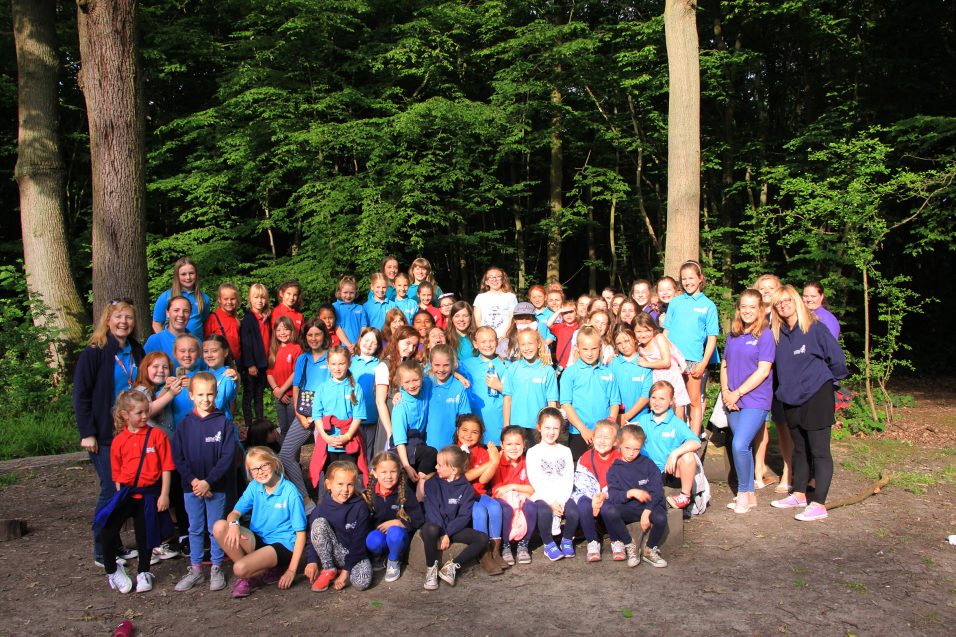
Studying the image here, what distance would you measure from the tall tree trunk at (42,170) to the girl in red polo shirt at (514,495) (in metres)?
8.64

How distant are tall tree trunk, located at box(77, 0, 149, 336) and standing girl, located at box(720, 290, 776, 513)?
5920mm

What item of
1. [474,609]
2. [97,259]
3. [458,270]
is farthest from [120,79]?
[458,270]

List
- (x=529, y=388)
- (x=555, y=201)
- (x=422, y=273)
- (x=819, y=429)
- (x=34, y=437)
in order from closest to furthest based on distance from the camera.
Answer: (x=819, y=429), (x=529, y=388), (x=422, y=273), (x=34, y=437), (x=555, y=201)

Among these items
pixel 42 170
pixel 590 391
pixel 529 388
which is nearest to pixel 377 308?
pixel 529 388

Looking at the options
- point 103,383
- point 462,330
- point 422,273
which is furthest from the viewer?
point 422,273

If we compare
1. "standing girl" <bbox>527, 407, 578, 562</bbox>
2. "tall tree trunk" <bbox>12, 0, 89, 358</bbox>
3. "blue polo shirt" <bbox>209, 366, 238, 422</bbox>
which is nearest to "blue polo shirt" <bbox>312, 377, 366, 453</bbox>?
"blue polo shirt" <bbox>209, 366, 238, 422</bbox>

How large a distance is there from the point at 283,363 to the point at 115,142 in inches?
119

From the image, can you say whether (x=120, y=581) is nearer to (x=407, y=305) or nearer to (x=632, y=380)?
(x=407, y=305)

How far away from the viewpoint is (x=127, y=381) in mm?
4945

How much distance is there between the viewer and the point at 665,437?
5.12 metres

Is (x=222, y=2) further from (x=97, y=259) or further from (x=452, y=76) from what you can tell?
(x=97, y=259)

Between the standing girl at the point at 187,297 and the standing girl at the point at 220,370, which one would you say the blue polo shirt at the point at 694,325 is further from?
the standing girl at the point at 187,297

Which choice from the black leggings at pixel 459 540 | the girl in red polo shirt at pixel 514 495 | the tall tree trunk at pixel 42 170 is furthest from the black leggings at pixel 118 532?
the tall tree trunk at pixel 42 170

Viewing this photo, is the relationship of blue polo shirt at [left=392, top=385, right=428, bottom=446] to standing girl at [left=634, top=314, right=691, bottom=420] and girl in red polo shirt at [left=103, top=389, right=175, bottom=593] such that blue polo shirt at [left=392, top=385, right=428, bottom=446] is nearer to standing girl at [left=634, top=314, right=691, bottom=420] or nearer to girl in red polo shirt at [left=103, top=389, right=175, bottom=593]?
girl in red polo shirt at [left=103, top=389, right=175, bottom=593]
